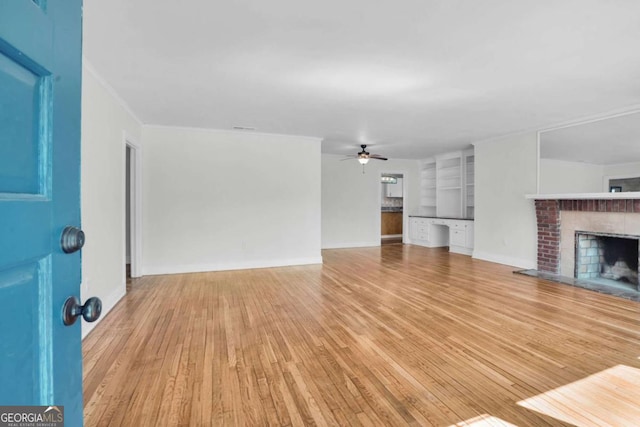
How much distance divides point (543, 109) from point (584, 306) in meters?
2.53

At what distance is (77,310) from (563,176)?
660 centimetres

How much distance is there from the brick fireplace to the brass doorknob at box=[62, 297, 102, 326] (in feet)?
18.8

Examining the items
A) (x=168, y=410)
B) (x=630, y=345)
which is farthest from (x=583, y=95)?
(x=168, y=410)

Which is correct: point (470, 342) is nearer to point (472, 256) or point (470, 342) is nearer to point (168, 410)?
point (168, 410)

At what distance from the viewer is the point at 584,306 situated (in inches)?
134

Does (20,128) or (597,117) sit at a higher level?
(597,117)

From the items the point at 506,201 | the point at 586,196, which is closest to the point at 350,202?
the point at 506,201

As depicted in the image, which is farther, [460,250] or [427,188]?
[427,188]

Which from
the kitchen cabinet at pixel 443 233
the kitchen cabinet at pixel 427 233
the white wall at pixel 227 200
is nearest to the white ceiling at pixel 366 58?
the white wall at pixel 227 200

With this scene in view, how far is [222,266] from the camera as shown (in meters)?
5.20

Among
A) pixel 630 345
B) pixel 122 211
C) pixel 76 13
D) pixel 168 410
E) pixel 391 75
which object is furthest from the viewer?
pixel 122 211

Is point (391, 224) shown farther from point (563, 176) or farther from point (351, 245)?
point (563, 176)

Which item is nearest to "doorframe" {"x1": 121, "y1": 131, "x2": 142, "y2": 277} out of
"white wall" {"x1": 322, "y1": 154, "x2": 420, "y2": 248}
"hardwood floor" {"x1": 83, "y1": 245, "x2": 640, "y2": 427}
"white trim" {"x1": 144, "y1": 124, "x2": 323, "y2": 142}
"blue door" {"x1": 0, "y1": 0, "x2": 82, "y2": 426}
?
"white trim" {"x1": 144, "y1": 124, "x2": 323, "y2": 142}

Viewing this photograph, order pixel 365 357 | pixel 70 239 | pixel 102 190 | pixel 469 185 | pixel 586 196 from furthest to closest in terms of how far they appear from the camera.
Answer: pixel 469 185 → pixel 586 196 → pixel 102 190 → pixel 365 357 → pixel 70 239
